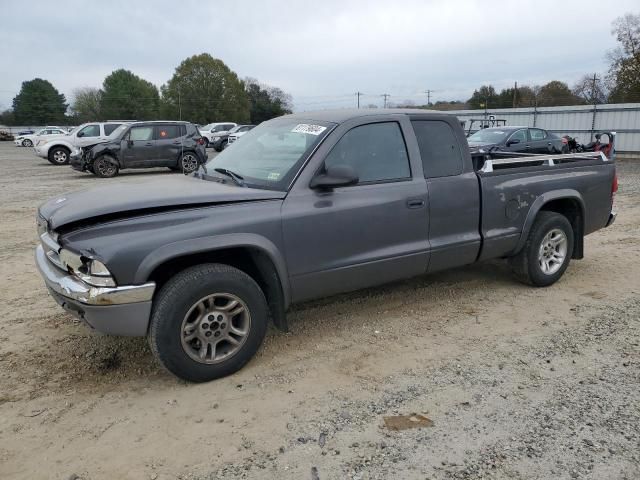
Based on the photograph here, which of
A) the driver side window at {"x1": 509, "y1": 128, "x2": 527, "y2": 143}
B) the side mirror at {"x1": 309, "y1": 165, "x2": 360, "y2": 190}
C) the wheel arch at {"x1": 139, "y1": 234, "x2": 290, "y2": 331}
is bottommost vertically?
the wheel arch at {"x1": 139, "y1": 234, "x2": 290, "y2": 331}

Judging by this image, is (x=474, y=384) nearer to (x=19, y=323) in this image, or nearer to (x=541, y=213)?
(x=541, y=213)

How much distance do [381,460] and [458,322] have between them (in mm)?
2026

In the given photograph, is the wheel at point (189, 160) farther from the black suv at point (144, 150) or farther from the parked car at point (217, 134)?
the parked car at point (217, 134)

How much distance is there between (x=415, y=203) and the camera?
417 centimetres

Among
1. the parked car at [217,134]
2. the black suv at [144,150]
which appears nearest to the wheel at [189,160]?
the black suv at [144,150]

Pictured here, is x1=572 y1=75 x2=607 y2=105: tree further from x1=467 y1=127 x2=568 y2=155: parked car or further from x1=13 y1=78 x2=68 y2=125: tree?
x1=13 y1=78 x2=68 y2=125: tree

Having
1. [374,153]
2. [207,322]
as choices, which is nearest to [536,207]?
[374,153]

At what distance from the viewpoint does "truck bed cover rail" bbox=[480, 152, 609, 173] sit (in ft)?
15.5

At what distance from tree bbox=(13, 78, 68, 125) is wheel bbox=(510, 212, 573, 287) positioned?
87.5 m

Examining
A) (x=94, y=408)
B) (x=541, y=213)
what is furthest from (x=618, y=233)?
(x=94, y=408)

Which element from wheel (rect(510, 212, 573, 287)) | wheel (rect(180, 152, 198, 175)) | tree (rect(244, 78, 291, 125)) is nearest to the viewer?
wheel (rect(510, 212, 573, 287))

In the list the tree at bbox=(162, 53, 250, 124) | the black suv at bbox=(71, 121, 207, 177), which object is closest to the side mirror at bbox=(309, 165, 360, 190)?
the black suv at bbox=(71, 121, 207, 177)

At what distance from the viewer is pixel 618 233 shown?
7.89 metres

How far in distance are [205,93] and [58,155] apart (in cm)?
5754
